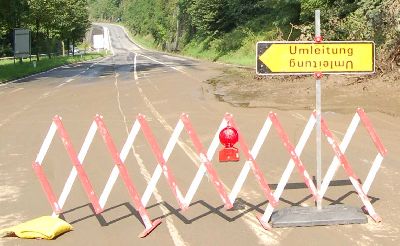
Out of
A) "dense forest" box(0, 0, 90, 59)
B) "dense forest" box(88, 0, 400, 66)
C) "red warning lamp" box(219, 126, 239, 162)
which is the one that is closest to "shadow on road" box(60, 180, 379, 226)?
"red warning lamp" box(219, 126, 239, 162)

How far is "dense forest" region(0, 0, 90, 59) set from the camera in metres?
36.7

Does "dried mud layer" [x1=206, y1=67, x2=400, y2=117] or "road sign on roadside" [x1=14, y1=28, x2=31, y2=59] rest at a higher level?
"road sign on roadside" [x1=14, y1=28, x2=31, y2=59]

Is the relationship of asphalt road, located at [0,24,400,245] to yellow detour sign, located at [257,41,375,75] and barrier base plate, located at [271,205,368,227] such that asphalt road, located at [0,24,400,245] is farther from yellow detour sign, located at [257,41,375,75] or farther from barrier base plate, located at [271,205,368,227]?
yellow detour sign, located at [257,41,375,75]

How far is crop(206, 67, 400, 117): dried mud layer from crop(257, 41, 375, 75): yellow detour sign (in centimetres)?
773

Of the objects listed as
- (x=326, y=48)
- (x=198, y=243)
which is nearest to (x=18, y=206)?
(x=198, y=243)

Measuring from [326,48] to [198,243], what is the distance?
265 centimetres

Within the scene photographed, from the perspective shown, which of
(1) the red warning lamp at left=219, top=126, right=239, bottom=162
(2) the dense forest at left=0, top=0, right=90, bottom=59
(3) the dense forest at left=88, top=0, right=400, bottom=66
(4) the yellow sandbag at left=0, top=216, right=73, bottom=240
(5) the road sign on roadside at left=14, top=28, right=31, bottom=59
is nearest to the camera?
(4) the yellow sandbag at left=0, top=216, right=73, bottom=240

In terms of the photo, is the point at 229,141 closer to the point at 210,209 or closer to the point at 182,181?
the point at 210,209

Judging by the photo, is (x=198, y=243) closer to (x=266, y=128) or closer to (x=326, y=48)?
(x=266, y=128)

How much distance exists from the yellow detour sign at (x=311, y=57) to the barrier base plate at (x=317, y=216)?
5.49 feet

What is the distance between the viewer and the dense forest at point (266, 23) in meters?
19.4

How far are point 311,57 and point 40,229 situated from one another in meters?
3.64

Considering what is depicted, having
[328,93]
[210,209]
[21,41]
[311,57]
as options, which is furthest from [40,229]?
[21,41]

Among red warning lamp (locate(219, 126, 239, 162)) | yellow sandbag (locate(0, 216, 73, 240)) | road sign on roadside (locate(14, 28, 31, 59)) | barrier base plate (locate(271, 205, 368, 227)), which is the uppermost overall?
road sign on roadside (locate(14, 28, 31, 59))
